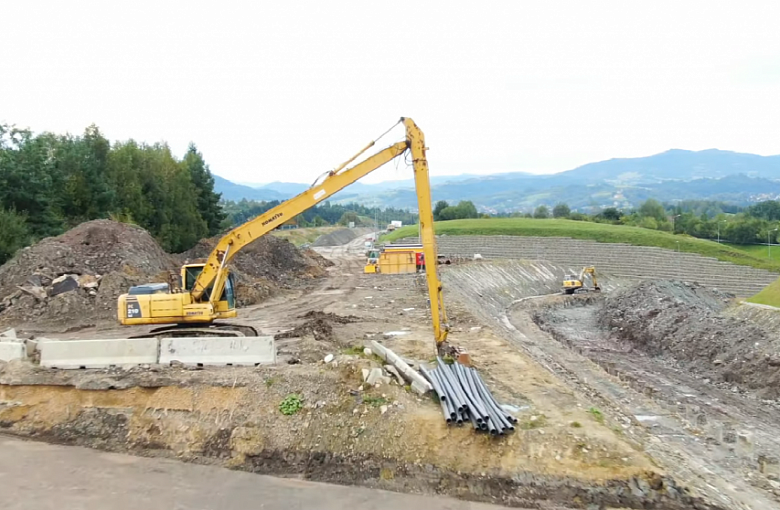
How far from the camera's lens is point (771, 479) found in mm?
11016

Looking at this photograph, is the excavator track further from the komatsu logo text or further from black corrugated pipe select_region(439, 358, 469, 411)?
black corrugated pipe select_region(439, 358, 469, 411)

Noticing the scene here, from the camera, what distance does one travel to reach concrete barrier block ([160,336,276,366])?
1384 cm

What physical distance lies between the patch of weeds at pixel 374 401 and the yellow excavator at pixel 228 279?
9.05 feet

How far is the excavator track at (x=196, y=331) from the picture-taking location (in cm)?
1614

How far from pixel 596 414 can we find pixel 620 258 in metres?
52.5

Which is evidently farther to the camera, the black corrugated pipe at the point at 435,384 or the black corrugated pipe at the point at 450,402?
the black corrugated pipe at the point at 435,384

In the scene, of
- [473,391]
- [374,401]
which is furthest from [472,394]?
[374,401]

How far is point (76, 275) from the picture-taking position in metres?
25.3

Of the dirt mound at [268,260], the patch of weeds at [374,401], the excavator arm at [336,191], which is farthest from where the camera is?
the dirt mound at [268,260]

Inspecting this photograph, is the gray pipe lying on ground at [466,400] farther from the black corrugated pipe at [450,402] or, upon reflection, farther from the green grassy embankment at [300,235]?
the green grassy embankment at [300,235]

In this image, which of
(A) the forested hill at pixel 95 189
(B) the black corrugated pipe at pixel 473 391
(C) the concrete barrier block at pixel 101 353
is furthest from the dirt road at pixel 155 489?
(A) the forested hill at pixel 95 189

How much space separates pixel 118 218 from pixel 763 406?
118 ft

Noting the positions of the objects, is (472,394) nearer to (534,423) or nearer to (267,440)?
(534,423)

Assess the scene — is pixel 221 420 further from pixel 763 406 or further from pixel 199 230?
pixel 199 230
